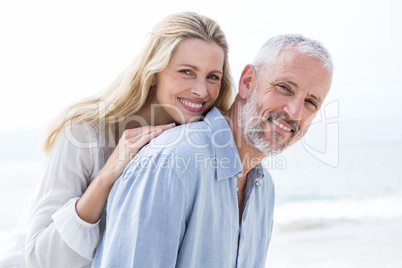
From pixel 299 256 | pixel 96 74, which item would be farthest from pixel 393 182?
pixel 96 74

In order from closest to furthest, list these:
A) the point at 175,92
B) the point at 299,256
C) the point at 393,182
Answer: the point at 175,92 < the point at 299,256 < the point at 393,182

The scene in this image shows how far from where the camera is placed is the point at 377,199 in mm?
13359

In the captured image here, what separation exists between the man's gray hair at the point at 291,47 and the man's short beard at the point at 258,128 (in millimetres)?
154

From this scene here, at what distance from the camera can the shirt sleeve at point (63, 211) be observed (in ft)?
6.50

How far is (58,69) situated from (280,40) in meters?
19.5

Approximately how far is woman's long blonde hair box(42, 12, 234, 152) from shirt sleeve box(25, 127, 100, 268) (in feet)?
0.35

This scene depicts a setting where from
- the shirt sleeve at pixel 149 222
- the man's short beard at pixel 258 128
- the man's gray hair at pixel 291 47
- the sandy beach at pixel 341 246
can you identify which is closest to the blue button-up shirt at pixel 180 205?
the shirt sleeve at pixel 149 222

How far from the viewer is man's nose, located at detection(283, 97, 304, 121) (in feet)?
6.26

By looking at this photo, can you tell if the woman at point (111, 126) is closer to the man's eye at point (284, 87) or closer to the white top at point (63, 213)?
the white top at point (63, 213)

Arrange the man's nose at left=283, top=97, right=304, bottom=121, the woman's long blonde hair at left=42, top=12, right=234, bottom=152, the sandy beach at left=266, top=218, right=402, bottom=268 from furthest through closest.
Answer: the sandy beach at left=266, top=218, right=402, bottom=268, the woman's long blonde hair at left=42, top=12, right=234, bottom=152, the man's nose at left=283, top=97, right=304, bottom=121

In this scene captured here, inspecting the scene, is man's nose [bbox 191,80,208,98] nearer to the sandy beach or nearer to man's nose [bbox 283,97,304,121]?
man's nose [bbox 283,97,304,121]

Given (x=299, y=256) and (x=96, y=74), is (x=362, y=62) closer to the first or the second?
(x=96, y=74)

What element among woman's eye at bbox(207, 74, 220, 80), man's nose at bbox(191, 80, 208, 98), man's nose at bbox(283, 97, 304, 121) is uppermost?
woman's eye at bbox(207, 74, 220, 80)

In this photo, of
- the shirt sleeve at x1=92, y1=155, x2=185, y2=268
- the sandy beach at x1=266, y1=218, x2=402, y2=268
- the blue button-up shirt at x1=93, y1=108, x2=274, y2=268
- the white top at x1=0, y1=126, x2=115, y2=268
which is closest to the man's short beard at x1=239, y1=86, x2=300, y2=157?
the blue button-up shirt at x1=93, y1=108, x2=274, y2=268
